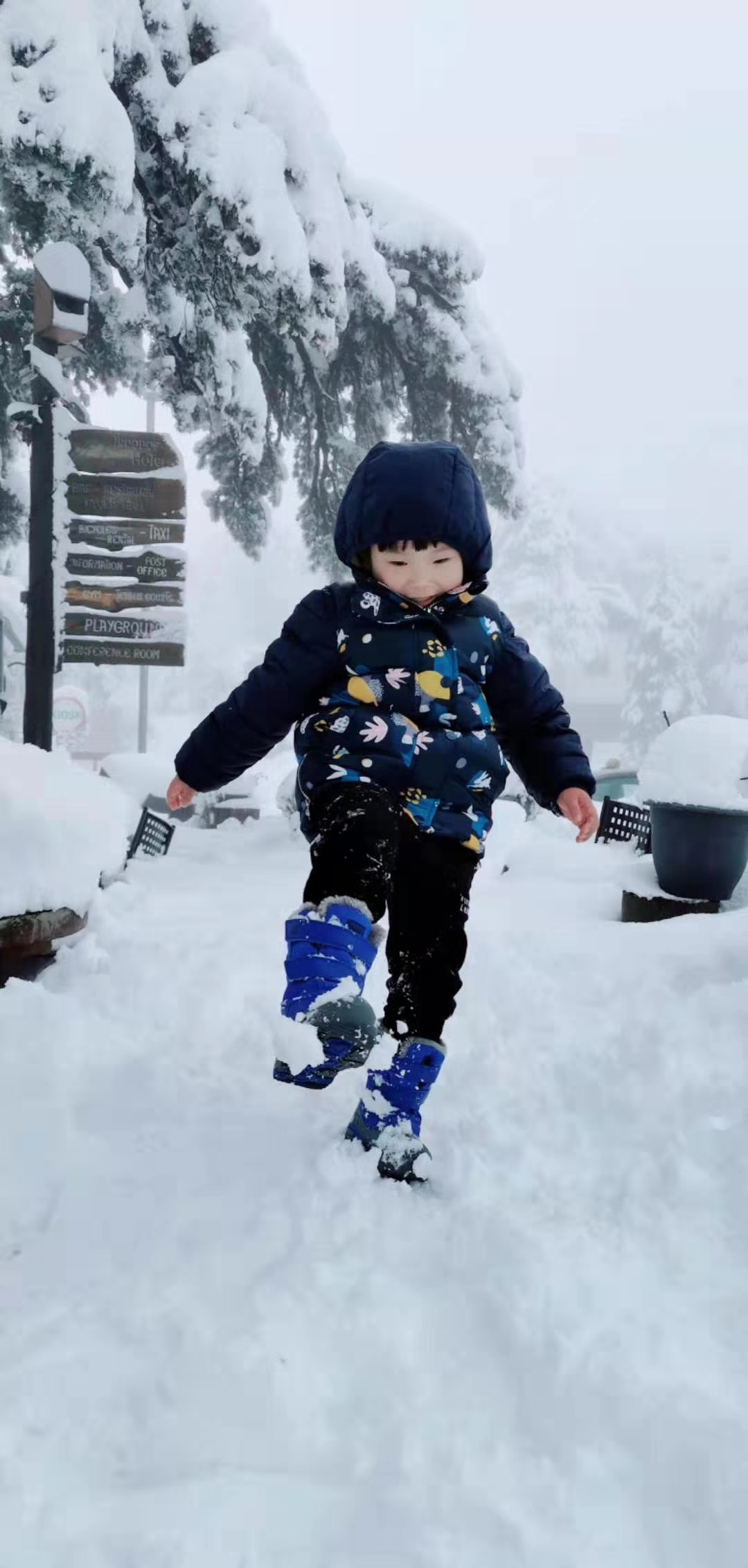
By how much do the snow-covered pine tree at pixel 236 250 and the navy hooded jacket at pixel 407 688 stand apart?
145 inches

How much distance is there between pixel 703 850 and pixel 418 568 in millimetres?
3127

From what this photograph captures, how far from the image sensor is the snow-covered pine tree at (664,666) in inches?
1603

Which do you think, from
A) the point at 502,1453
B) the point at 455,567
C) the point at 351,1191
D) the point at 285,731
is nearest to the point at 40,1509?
the point at 502,1453

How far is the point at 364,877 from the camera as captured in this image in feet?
6.20

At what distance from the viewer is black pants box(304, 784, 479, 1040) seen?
1.93 meters

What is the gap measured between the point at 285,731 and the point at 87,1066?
1.05 metres

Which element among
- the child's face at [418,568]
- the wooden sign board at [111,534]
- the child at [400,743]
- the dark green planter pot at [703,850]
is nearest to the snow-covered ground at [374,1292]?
the child at [400,743]

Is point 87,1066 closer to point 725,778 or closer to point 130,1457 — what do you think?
point 130,1457

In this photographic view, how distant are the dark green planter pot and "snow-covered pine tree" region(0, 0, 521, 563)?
3720mm

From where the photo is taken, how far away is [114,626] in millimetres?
5449

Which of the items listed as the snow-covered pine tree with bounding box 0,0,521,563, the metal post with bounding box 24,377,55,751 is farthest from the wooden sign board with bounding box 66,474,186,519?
the snow-covered pine tree with bounding box 0,0,521,563

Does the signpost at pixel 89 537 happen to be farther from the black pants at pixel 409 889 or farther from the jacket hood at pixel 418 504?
the black pants at pixel 409 889

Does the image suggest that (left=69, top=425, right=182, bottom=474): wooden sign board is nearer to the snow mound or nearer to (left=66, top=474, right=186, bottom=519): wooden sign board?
(left=66, top=474, right=186, bottom=519): wooden sign board

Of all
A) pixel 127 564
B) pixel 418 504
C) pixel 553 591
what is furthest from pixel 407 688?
pixel 553 591
